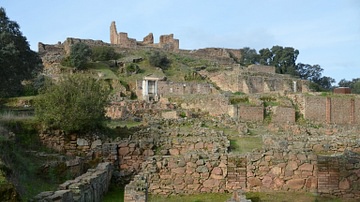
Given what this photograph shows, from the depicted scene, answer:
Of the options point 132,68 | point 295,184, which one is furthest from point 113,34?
point 295,184

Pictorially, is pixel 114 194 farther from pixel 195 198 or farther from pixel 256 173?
pixel 256 173

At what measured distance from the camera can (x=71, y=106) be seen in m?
15.3

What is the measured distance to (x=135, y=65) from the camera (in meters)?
47.2

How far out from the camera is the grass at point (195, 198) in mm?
10391

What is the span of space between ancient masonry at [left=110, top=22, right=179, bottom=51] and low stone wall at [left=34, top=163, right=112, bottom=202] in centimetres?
4905

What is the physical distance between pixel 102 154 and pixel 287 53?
68.4 metres

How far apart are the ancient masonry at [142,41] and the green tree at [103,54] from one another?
27.9ft

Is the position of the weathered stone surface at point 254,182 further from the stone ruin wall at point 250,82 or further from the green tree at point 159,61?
the green tree at point 159,61

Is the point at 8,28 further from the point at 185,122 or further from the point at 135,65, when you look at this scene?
the point at 135,65

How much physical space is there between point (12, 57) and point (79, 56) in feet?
64.4

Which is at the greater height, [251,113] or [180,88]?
[180,88]

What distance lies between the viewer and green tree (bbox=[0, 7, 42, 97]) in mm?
24250

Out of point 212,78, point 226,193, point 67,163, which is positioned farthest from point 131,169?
point 212,78

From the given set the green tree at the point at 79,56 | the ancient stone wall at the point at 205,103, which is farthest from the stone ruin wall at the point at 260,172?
the green tree at the point at 79,56
